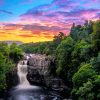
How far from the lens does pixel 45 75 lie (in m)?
92.6

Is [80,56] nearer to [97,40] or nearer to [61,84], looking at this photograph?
[97,40]

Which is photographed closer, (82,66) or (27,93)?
(82,66)

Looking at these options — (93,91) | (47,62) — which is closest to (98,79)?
(93,91)

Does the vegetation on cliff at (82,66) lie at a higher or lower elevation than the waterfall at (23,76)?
higher

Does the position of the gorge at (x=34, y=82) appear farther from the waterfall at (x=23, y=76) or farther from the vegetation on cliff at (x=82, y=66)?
the vegetation on cliff at (x=82, y=66)

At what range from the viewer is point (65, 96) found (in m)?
75.1

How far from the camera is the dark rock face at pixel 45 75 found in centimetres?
8544

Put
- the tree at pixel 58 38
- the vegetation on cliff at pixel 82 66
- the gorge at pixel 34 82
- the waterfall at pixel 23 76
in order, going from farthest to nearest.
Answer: the tree at pixel 58 38
the waterfall at pixel 23 76
the gorge at pixel 34 82
the vegetation on cliff at pixel 82 66

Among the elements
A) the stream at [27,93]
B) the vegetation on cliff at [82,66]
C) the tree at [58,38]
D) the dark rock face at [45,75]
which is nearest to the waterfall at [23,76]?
the stream at [27,93]

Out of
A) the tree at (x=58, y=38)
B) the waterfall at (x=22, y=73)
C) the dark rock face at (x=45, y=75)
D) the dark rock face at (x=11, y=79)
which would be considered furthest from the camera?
the tree at (x=58, y=38)

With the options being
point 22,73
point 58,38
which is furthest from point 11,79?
point 58,38

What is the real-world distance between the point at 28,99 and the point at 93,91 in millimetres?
22944

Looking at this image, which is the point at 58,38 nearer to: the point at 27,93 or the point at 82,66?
the point at 27,93

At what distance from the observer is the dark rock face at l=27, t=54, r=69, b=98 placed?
3364 inches
